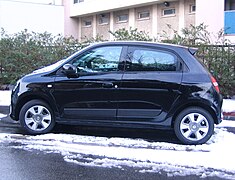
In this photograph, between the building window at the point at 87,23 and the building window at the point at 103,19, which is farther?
the building window at the point at 87,23

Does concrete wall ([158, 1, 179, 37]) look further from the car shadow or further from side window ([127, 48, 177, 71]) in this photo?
side window ([127, 48, 177, 71])

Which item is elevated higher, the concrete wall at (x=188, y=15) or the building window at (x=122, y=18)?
the building window at (x=122, y=18)

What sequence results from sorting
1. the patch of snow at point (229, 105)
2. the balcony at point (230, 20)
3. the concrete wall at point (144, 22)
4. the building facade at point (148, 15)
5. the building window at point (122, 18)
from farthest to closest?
the building window at point (122, 18) → the concrete wall at point (144, 22) → the building facade at point (148, 15) → the balcony at point (230, 20) → the patch of snow at point (229, 105)

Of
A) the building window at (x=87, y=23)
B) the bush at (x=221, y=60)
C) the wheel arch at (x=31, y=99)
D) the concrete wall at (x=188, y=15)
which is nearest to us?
the wheel arch at (x=31, y=99)

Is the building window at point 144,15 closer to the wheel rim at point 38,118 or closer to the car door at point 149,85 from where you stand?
the car door at point 149,85

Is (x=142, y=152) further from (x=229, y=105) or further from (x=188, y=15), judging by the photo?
(x=188, y=15)

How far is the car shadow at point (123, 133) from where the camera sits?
7.14 metres

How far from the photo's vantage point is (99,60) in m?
6.93

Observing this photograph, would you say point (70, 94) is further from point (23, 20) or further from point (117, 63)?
point (23, 20)

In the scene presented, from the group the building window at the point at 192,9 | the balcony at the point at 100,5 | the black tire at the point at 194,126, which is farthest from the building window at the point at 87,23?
the black tire at the point at 194,126

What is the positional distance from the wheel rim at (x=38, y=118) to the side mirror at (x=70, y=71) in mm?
769

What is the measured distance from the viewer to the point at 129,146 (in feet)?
21.1

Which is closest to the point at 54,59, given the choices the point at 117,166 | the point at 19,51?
the point at 19,51

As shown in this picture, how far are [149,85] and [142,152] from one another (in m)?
1.22
